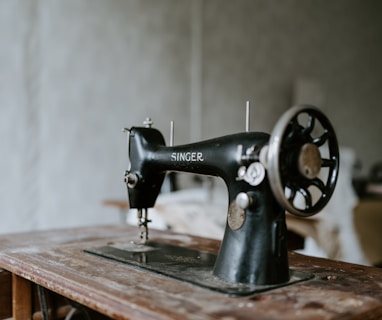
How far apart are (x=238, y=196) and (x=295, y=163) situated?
0.54 feet

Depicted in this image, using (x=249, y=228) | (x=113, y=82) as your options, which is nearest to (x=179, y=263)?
(x=249, y=228)

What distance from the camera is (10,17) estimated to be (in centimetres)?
323

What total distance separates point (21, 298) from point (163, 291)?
0.63 metres

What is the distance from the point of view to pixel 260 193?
1.18 meters

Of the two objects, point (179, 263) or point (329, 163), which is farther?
point (179, 263)

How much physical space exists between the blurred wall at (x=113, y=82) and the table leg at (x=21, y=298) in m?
1.80

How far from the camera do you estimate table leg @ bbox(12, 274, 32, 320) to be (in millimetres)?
1492

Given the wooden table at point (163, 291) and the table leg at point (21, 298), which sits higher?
the wooden table at point (163, 291)

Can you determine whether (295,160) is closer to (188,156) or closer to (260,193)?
(260,193)

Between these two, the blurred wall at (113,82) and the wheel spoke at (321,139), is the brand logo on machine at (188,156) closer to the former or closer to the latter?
the wheel spoke at (321,139)

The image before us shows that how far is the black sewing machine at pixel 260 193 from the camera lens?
3.60 feet

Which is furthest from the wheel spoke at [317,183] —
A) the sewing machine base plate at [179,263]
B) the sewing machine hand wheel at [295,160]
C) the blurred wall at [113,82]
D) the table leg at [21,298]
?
the blurred wall at [113,82]

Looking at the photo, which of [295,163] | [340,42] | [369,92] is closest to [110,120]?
[295,163]

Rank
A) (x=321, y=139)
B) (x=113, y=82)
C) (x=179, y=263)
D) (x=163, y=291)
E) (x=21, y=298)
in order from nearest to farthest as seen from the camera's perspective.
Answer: (x=163, y=291)
(x=321, y=139)
(x=179, y=263)
(x=21, y=298)
(x=113, y=82)
